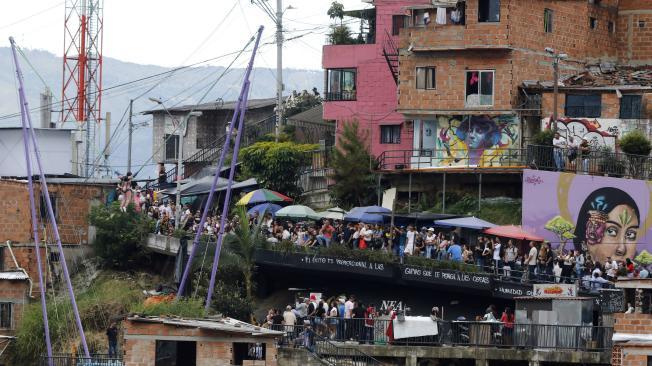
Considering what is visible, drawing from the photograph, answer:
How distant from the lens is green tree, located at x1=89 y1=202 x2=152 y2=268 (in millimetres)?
74188

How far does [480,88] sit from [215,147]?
26.9 m

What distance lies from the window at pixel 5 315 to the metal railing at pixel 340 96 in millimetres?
20486

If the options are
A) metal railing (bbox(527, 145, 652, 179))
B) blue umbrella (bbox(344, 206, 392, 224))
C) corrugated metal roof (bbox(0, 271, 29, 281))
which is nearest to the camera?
blue umbrella (bbox(344, 206, 392, 224))

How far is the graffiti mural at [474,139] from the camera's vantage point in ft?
250

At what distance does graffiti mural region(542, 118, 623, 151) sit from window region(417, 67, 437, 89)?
19.5 ft

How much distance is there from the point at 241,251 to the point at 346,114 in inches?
733

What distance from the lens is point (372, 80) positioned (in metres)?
84.0

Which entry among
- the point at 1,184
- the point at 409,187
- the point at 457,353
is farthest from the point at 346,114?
the point at 457,353

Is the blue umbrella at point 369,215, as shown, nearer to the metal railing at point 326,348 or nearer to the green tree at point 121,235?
the green tree at point 121,235

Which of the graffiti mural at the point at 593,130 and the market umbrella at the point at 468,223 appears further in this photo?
the graffiti mural at the point at 593,130

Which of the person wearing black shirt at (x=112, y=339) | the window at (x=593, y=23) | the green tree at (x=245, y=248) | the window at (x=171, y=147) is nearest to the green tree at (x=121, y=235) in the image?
the green tree at (x=245, y=248)

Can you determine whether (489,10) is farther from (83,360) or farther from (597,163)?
(83,360)

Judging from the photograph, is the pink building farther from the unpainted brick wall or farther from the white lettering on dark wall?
the white lettering on dark wall

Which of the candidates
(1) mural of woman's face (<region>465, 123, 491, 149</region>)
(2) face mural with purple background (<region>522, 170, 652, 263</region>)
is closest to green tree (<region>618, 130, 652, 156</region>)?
(2) face mural with purple background (<region>522, 170, 652, 263</region>)
